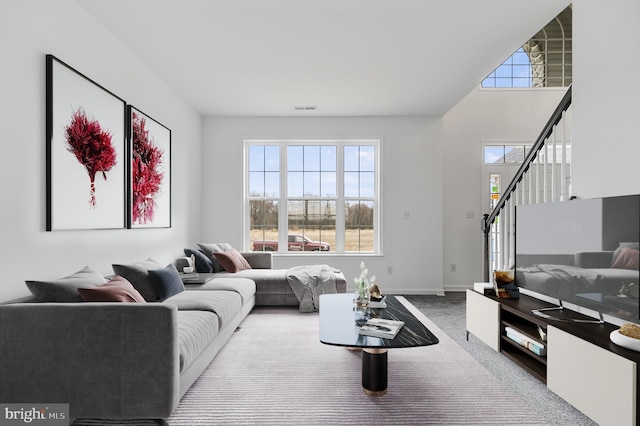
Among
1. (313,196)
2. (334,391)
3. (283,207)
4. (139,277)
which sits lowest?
(334,391)

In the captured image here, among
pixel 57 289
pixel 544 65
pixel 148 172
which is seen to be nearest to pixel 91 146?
pixel 148 172

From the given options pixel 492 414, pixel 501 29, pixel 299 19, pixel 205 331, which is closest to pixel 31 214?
pixel 205 331

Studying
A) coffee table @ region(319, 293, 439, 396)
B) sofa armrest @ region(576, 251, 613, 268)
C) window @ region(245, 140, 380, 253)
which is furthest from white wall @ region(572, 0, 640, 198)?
window @ region(245, 140, 380, 253)

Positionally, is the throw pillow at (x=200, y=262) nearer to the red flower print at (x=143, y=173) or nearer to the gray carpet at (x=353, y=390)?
the red flower print at (x=143, y=173)

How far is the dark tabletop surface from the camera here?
202 centimetres

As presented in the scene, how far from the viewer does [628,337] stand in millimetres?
1730

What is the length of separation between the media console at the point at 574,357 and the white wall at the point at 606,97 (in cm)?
88

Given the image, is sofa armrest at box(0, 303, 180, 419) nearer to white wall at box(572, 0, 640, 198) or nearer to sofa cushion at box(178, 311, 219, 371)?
sofa cushion at box(178, 311, 219, 371)

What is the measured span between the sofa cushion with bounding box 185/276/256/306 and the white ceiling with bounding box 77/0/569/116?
7.17 ft

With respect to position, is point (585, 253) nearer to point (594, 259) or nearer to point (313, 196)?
point (594, 259)

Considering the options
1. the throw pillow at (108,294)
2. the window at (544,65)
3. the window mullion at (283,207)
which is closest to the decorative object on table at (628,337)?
the throw pillow at (108,294)

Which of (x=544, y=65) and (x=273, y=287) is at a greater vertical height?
(x=544, y=65)

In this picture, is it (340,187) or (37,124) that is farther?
(340,187)

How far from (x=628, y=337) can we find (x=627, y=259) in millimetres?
381
